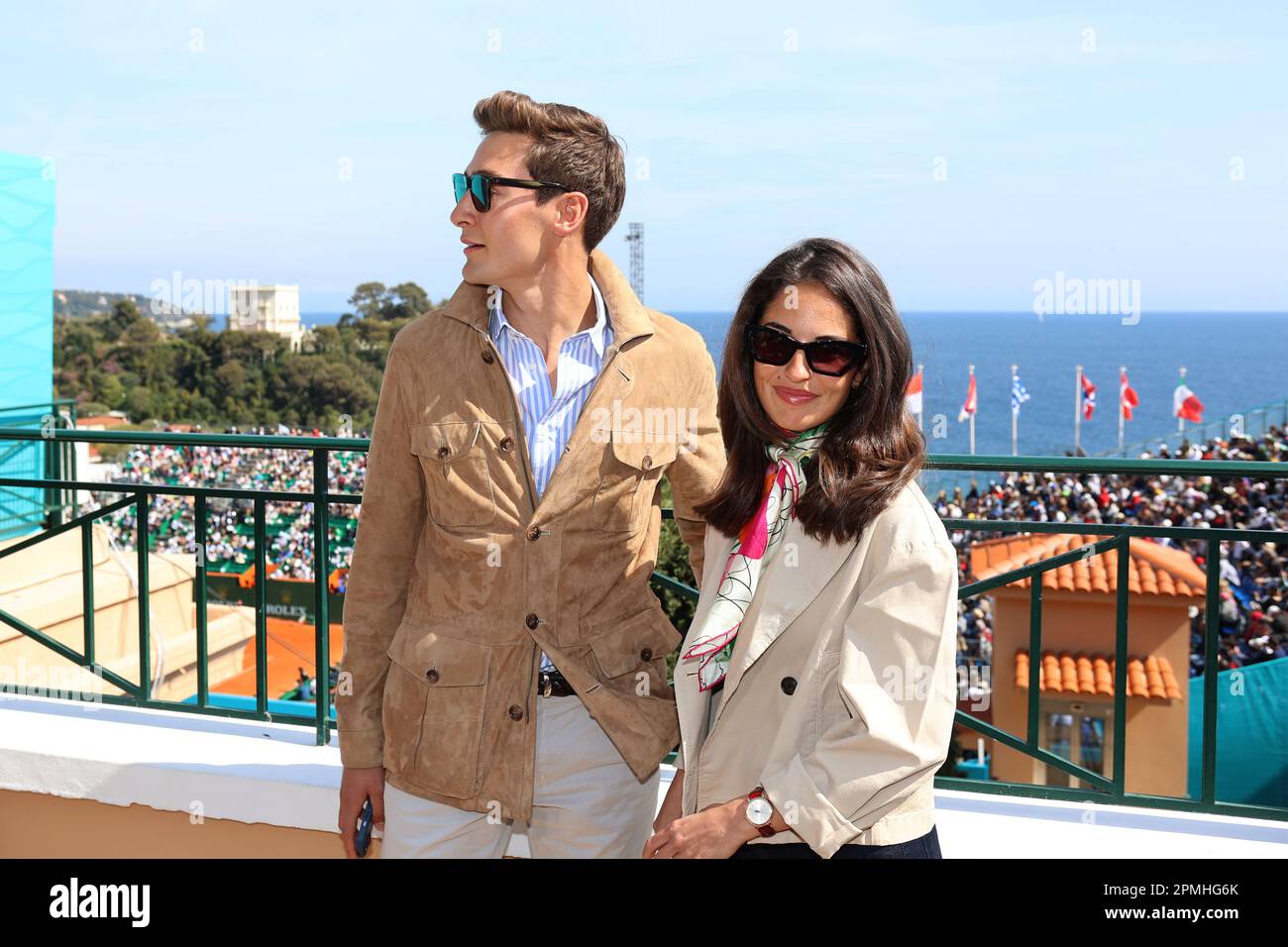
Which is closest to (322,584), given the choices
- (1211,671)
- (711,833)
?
(711,833)

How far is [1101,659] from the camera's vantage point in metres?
20.1

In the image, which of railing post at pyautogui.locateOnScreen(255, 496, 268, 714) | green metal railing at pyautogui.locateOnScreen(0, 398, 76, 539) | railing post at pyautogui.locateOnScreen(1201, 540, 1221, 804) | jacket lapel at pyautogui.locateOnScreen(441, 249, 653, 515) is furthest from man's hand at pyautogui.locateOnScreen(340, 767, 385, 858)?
green metal railing at pyautogui.locateOnScreen(0, 398, 76, 539)

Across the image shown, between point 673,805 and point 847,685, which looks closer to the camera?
point 847,685

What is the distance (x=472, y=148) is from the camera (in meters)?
2.11

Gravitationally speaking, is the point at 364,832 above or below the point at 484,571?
below

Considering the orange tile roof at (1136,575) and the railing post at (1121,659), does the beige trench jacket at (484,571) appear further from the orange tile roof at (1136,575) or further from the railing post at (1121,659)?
the orange tile roof at (1136,575)

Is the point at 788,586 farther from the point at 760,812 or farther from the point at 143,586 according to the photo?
the point at 143,586

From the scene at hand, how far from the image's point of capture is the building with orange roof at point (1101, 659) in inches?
710

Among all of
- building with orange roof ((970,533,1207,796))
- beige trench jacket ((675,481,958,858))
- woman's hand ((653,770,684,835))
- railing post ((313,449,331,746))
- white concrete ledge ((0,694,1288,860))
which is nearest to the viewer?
beige trench jacket ((675,481,958,858))

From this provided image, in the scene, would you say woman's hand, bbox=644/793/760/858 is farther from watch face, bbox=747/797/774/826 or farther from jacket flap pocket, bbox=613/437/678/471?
jacket flap pocket, bbox=613/437/678/471

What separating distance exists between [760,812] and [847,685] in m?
0.25

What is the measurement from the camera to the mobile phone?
7.10 ft

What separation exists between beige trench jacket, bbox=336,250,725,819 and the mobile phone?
4.2 inches

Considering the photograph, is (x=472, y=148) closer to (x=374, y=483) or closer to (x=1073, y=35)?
(x=374, y=483)
